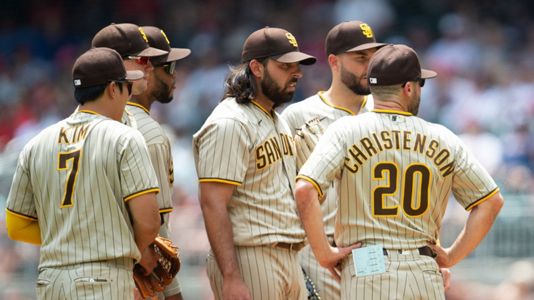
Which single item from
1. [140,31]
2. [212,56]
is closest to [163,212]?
[140,31]

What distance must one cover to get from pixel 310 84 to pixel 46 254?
8.05 m

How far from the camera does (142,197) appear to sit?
5203 millimetres

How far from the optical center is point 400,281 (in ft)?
17.9

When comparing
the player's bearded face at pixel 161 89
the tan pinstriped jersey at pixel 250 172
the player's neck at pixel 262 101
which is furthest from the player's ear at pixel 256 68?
the player's bearded face at pixel 161 89

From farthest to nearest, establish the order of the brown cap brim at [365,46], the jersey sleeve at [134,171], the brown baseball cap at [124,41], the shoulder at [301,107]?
the shoulder at [301,107], the brown cap brim at [365,46], the brown baseball cap at [124,41], the jersey sleeve at [134,171]

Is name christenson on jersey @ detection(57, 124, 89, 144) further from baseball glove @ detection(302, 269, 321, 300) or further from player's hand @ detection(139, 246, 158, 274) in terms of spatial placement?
baseball glove @ detection(302, 269, 321, 300)

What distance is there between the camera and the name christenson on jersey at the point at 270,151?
19.6ft

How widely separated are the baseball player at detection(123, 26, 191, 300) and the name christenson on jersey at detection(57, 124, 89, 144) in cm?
60

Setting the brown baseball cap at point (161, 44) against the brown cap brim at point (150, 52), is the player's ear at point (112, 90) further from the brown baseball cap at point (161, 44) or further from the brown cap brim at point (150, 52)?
the brown baseball cap at point (161, 44)

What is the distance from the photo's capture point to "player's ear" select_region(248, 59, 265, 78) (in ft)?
20.3

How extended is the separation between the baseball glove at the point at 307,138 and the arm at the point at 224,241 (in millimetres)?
807

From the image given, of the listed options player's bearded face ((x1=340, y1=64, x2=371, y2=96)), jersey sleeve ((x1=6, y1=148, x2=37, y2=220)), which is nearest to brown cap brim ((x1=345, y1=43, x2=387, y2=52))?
player's bearded face ((x1=340, y1=64, x2=371, y2=96))

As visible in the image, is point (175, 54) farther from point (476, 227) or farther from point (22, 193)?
point (476, 227)

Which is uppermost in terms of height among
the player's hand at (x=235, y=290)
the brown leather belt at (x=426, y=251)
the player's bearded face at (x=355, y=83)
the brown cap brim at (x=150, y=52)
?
the brown cap brim at (x=150, y=52)
